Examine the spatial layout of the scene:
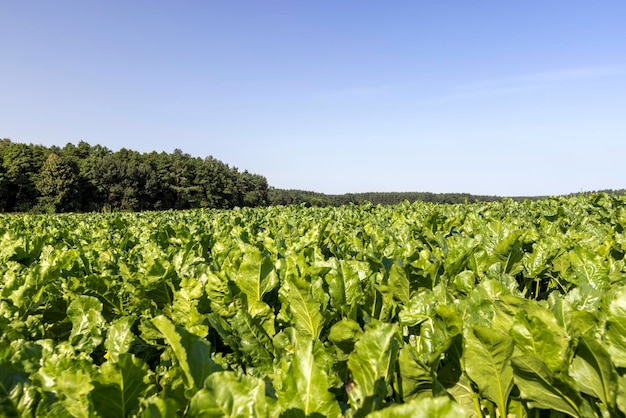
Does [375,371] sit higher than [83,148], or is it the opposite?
[83,148]

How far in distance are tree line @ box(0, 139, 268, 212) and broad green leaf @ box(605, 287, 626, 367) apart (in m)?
74.0

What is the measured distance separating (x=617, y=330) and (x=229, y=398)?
1007 millimetres

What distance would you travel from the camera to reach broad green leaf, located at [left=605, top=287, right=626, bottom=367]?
→ 1.07 m

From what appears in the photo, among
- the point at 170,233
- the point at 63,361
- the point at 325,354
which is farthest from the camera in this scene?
the point at 170,233

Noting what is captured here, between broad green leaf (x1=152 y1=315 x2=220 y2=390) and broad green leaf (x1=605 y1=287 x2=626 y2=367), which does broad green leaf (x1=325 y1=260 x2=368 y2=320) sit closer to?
broad green leaf (x1=152 y1=315 x2=220 y2=390)

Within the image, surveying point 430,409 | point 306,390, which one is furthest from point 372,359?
point 430,409

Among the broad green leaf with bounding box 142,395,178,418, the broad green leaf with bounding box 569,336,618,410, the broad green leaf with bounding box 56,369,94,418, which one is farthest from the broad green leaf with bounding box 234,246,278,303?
the broad green leaf with bounding box 569,336,618,410

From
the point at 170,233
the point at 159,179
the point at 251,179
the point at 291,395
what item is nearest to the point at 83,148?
the point at 159,179

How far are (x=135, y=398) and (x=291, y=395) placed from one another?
40cm

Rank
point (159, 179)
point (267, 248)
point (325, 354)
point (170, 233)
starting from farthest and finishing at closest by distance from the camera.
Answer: point (159, 179), point (170, 233), point (267, 248), point (325, 354)

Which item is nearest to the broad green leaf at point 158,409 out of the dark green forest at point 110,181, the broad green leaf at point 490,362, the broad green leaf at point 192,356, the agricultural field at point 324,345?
the agricultural field at point 324,345

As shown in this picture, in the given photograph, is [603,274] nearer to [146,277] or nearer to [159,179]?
[146,277]

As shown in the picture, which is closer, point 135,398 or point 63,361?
point 135,398

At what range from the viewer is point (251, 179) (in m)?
112
